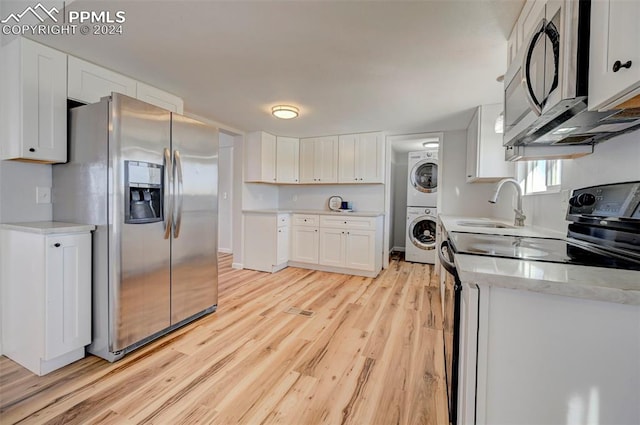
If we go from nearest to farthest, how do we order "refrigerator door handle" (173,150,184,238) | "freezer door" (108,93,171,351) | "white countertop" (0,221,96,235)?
"white countertop" (0,221,96,235) → "freezer door" (108,93,171,351) → "refrigerator door handle" (173,150,184,238)

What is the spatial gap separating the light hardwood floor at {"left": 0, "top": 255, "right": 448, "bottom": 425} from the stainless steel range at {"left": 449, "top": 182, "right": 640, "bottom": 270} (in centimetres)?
97

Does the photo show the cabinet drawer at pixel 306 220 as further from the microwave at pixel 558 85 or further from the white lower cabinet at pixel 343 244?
the microwave at pixel 558 85

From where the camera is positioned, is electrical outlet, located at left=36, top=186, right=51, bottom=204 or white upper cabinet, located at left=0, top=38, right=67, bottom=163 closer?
white upper cabinet, located at left=0, top=38, right=67, bottom=163

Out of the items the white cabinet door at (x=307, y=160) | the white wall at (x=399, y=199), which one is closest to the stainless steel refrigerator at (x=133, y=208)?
the white cabinet door at (x=307, y=160)

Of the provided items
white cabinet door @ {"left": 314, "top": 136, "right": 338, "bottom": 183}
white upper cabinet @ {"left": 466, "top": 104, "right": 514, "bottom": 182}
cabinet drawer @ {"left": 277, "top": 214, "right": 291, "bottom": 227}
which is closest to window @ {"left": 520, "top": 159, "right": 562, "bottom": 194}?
white upper cabinet @ {"left": 466, "top": 104, "right": 514, "bottom": 182}

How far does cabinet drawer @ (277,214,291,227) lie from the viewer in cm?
413

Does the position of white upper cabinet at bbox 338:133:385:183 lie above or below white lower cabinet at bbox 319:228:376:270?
above

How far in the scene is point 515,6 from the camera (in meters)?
1.41

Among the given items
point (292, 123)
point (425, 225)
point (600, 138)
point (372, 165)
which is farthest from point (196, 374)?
point (425, 225)

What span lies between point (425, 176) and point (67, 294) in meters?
4.78

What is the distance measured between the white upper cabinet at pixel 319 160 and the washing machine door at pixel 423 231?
1.64 m

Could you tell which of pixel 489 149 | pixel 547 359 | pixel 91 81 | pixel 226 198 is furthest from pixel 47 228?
pixel 226 198

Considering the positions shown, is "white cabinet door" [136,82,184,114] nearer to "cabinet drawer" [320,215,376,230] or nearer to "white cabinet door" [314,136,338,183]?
"white cabinet door" [314,136,338,183]

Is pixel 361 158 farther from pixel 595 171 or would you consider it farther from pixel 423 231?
pixel 595 171
